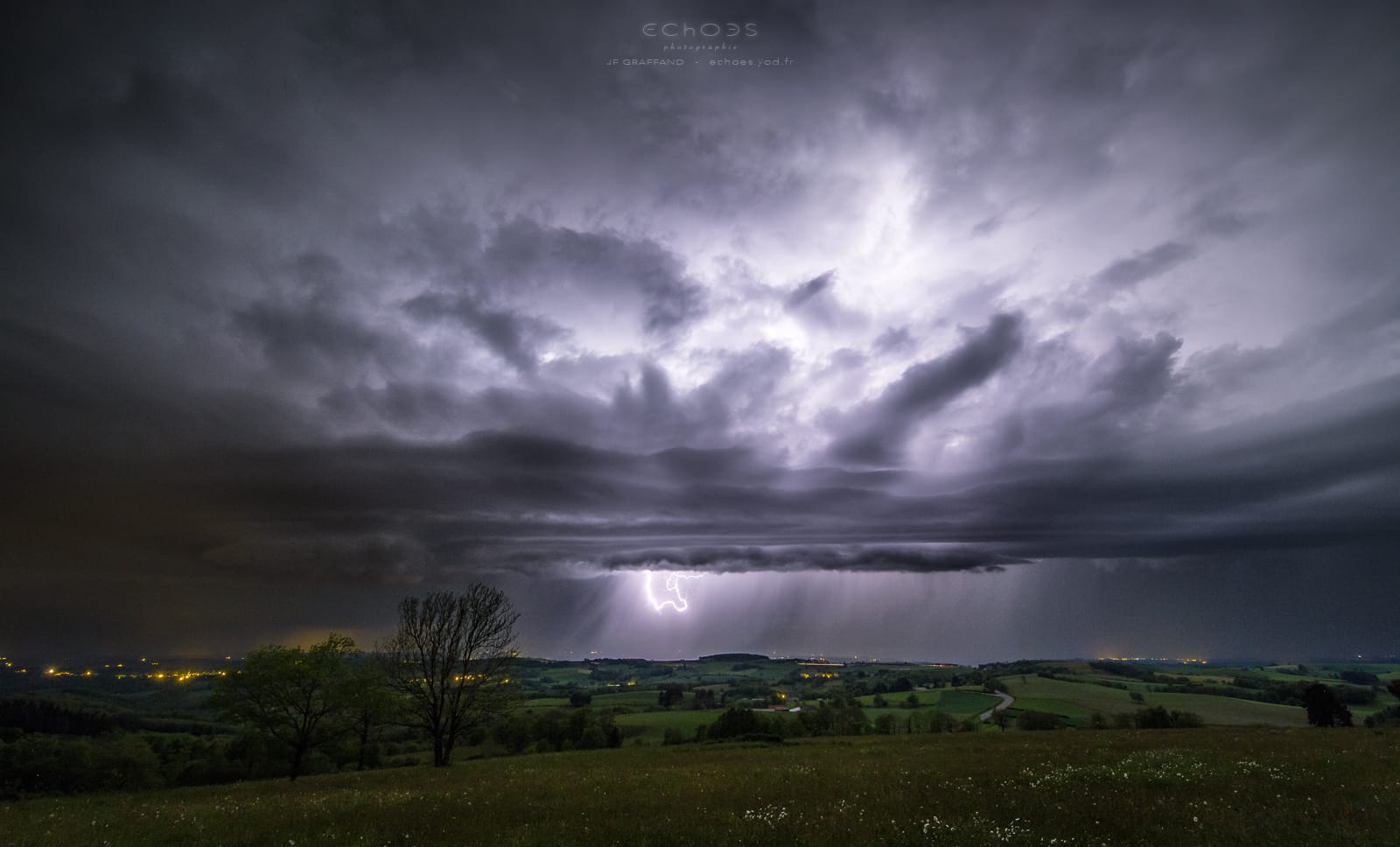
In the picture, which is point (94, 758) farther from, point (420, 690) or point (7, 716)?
Answer: point (7, 716)

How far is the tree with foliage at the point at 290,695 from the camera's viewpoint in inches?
1423

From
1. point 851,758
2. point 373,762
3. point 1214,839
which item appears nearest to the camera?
point 1214,839

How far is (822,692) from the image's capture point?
5684 inches

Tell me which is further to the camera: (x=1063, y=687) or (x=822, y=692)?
(x=822, y=692)

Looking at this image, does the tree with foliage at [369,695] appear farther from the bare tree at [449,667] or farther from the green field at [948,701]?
the green field at [948,701]

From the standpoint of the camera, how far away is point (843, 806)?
14.7 metres

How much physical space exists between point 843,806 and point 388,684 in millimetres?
36875

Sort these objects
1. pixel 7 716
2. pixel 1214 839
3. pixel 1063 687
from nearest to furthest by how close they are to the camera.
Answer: pixel 1214 839 < pixel 7 716 < pixel 1063 687

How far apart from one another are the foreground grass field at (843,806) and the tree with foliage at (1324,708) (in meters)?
30.5

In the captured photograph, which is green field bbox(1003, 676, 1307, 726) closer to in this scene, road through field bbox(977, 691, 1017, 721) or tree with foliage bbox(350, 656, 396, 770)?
road through field bbox(977, 691, 1017, 721)

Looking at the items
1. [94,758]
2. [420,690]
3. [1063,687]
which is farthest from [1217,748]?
[1063,687]

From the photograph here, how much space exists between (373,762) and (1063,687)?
395 feet

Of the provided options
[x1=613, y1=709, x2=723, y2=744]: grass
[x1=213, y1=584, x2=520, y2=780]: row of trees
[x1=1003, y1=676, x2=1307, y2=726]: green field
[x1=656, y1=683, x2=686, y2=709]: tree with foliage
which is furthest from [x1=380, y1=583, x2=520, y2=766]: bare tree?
[x1=656, y1=683, x2=686, y2=709]: tree with foliage

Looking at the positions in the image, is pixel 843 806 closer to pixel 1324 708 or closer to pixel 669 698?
pixel 1324 708
